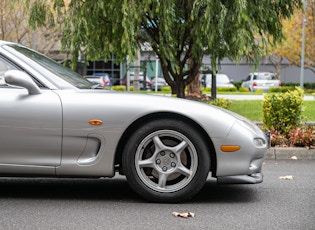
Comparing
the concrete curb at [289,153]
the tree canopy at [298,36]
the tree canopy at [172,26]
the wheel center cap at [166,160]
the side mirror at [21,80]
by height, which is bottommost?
the concrete curb at [289,153]

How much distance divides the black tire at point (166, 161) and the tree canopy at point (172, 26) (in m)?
5.49

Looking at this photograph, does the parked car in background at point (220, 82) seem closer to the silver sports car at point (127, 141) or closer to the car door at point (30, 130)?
the silver sports car at point (127, 141)

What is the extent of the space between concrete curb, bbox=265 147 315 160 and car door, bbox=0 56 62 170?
4.34 meters

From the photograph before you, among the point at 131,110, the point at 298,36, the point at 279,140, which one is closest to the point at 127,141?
the point at 131,110

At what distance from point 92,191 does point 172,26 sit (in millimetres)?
6159

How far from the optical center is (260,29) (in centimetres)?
1147

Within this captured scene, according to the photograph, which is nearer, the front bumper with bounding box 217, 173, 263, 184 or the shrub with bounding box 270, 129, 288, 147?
the front bumper with bounding box 217, 173, 263, 184

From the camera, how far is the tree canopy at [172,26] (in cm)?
1066

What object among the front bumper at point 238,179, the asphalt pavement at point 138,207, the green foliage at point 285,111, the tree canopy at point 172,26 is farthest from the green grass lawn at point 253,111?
the front bumper at point 238,179

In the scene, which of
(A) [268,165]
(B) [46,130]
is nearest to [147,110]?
(B) [46,130]

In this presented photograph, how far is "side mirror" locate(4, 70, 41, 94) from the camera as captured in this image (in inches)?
200

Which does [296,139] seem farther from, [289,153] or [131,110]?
[131,110]

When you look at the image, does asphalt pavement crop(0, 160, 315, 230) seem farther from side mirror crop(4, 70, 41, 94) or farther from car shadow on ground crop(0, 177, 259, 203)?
side mirror crop(4, 70, 41, 94)

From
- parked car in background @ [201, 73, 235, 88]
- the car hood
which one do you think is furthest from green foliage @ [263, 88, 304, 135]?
parked car in background @ [201, 73, 235, 88]
